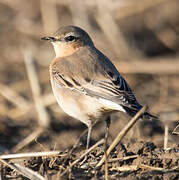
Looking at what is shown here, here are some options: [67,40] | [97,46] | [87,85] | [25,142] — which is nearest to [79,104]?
[87,85]

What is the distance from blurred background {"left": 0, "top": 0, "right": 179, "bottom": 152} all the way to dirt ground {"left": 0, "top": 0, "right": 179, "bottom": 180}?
2cm

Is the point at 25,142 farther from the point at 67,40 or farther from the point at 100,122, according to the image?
the point at 67,40

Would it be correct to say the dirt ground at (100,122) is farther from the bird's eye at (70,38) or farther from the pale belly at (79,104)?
the bird's eye at (70,38)

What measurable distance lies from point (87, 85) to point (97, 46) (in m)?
5.80

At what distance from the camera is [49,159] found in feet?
19.3

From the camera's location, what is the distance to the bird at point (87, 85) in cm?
626

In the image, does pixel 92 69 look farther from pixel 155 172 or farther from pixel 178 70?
pixel 178 70

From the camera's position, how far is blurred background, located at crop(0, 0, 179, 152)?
30.1 feet

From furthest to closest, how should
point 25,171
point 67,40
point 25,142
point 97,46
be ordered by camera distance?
point 97,46 → point 25,142 → point 67,40 → point 25,171

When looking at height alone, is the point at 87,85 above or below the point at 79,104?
above

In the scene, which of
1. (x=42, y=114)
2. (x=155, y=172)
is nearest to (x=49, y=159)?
(x=155, y=172)

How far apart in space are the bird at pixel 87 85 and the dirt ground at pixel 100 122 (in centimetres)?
54

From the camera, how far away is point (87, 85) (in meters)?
6.63

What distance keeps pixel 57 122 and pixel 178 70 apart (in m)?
3.72
